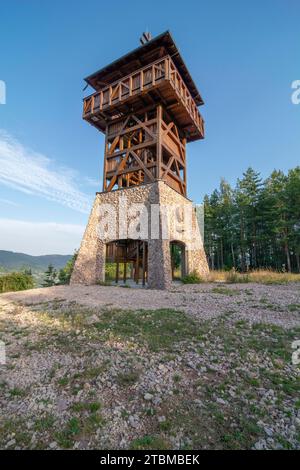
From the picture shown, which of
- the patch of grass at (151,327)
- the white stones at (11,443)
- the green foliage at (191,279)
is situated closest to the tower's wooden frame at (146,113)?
the green foliage at (191,279)

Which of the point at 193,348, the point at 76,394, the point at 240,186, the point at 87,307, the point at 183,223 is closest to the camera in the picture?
the point at 76,394

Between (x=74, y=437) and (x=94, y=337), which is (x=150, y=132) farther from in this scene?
(x=74, y=437)

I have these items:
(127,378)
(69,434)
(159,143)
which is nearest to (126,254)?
(159,143)

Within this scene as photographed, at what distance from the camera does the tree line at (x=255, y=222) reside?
28.2 m

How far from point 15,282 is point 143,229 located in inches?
358

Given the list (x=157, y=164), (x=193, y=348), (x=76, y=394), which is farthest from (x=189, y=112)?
(x=76, y=394)

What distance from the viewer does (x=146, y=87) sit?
12.2 metres

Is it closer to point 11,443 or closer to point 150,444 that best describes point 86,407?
point 11,443

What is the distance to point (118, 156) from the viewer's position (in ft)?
47.8

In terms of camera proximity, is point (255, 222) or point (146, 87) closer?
point (146, 87)

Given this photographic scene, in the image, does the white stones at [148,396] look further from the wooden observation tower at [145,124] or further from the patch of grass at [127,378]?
the wooden observation tower at [145,124]

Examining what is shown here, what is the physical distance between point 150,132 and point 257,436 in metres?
14.1

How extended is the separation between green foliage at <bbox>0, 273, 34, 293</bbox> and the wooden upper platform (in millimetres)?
11957

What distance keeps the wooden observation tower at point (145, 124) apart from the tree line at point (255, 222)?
762 inches
